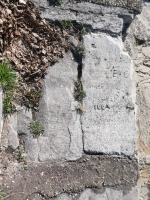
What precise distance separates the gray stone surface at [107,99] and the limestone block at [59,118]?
0.10 metres

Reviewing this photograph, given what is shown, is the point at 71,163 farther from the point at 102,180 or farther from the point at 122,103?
the point at 122,103

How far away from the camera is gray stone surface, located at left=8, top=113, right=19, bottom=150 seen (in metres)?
3.43

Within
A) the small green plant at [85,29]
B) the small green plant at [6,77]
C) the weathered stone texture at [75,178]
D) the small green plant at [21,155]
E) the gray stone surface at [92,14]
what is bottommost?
the weathered stone texture at [75,178]

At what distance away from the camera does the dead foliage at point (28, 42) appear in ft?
11.3

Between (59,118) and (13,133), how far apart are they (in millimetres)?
424

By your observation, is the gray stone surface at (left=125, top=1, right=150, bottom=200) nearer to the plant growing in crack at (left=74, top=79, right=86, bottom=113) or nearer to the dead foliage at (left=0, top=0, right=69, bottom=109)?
the plant growing in crack at (left=74, top=79, right=86, bottom=113)

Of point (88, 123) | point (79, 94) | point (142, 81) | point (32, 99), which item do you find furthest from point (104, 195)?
point (142, 81)

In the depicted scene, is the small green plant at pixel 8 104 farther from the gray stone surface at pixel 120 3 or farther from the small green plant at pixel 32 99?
the gray stone surface at pixel 120 3

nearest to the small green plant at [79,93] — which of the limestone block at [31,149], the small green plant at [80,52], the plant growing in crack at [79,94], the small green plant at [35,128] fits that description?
the plant growing in crack at [79,94]

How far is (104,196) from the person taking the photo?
3701 millimetres

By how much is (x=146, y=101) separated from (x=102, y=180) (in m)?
1.01

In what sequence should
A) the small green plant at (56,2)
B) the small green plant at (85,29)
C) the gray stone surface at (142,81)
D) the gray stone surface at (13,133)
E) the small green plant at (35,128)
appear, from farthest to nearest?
the gray stone surface at (142,81), the small green plant at (85,29), the small green plant at (56,2), the small green plant at (35,128), the gray stone surface at (13,133)

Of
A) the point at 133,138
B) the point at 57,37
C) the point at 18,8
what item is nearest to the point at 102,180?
the point at 133,138

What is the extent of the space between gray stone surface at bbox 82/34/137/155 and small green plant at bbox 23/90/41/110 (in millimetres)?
436
